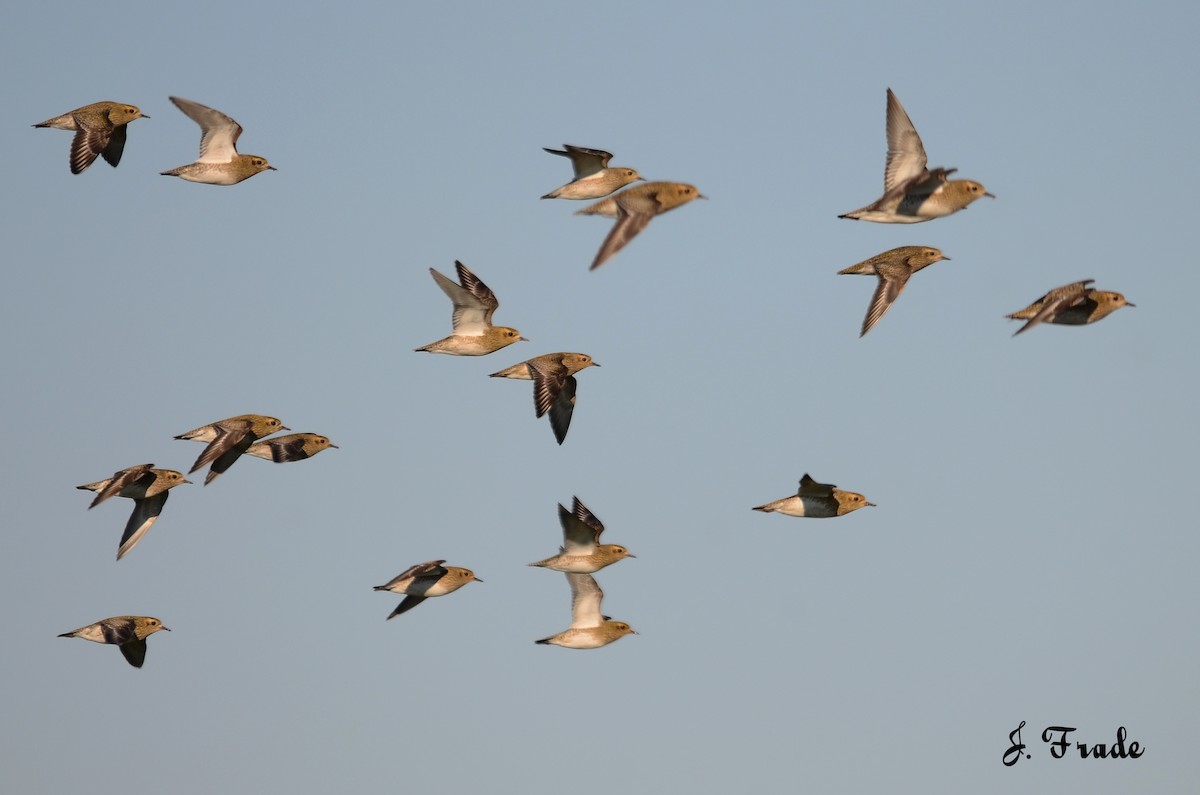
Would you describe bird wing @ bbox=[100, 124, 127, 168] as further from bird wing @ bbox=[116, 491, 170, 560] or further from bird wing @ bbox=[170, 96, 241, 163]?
bird wing @ bbox=[116, 491, 170, 560]

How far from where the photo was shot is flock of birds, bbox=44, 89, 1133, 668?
33.7m

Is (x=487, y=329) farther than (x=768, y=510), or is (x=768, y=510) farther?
(x=487, y=329)

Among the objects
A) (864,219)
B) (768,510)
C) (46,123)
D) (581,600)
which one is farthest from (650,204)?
(46,123)

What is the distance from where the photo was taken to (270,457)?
123 feet

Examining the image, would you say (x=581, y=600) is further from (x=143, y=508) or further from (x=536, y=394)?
(x=143, y=508)

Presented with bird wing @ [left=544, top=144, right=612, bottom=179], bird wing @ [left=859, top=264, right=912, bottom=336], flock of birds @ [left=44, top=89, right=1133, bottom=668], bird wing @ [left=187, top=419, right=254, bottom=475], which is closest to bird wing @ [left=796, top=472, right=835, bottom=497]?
flock of birds @ [left=44, top=89, right=1133, bottom=668]

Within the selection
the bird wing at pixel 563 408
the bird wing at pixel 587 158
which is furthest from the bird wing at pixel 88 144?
the bird wing at pixel 563 408

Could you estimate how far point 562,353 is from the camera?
123 feet

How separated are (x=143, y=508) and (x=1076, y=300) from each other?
17.7 metres

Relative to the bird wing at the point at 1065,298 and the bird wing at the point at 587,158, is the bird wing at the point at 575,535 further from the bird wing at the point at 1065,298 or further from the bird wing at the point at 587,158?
the bird wing at the point at 1065,298

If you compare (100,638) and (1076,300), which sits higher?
(1076,300)

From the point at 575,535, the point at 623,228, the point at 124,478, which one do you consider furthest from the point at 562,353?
the point at 124,478

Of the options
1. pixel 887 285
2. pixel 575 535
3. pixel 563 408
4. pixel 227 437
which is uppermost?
pixel 887 285

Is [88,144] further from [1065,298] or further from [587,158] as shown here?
[1065,298]
